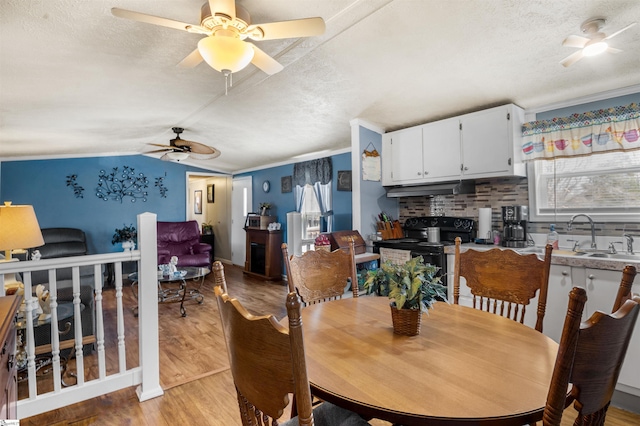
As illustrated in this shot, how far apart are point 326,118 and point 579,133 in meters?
2.30

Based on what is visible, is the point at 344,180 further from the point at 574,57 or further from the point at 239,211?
the point at 239,211

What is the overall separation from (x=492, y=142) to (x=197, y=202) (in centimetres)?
784

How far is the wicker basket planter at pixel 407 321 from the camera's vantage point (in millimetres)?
1194

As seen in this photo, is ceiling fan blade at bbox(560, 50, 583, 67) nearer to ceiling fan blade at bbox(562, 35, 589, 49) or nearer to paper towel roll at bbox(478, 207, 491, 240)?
ceiling fan blade at bbox(562, 35, 589, 49)

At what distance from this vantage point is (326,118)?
11.8ft

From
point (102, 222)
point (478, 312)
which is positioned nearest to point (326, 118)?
point (478, 312)

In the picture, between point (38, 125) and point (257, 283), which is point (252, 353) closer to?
point (38, 125)

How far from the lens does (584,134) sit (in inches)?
99.7

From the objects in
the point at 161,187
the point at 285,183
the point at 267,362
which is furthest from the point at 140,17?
the point at 161,187

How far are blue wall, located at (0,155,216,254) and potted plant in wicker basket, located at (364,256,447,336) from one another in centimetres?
612

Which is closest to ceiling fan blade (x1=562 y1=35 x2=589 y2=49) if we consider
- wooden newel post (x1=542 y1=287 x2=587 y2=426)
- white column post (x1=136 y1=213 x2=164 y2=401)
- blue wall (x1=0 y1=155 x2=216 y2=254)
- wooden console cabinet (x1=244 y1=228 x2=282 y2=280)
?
wooden newel post (x1=542 y1=287 x2=587 y2=426)

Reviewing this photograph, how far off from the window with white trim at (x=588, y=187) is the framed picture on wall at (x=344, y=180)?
7.41 feet

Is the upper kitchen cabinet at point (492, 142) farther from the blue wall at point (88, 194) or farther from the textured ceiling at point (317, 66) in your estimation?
the blue wall at point (88, 194)

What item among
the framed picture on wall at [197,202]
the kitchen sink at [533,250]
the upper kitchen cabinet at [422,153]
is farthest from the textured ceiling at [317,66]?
the framed picture on wall at [197,202]
